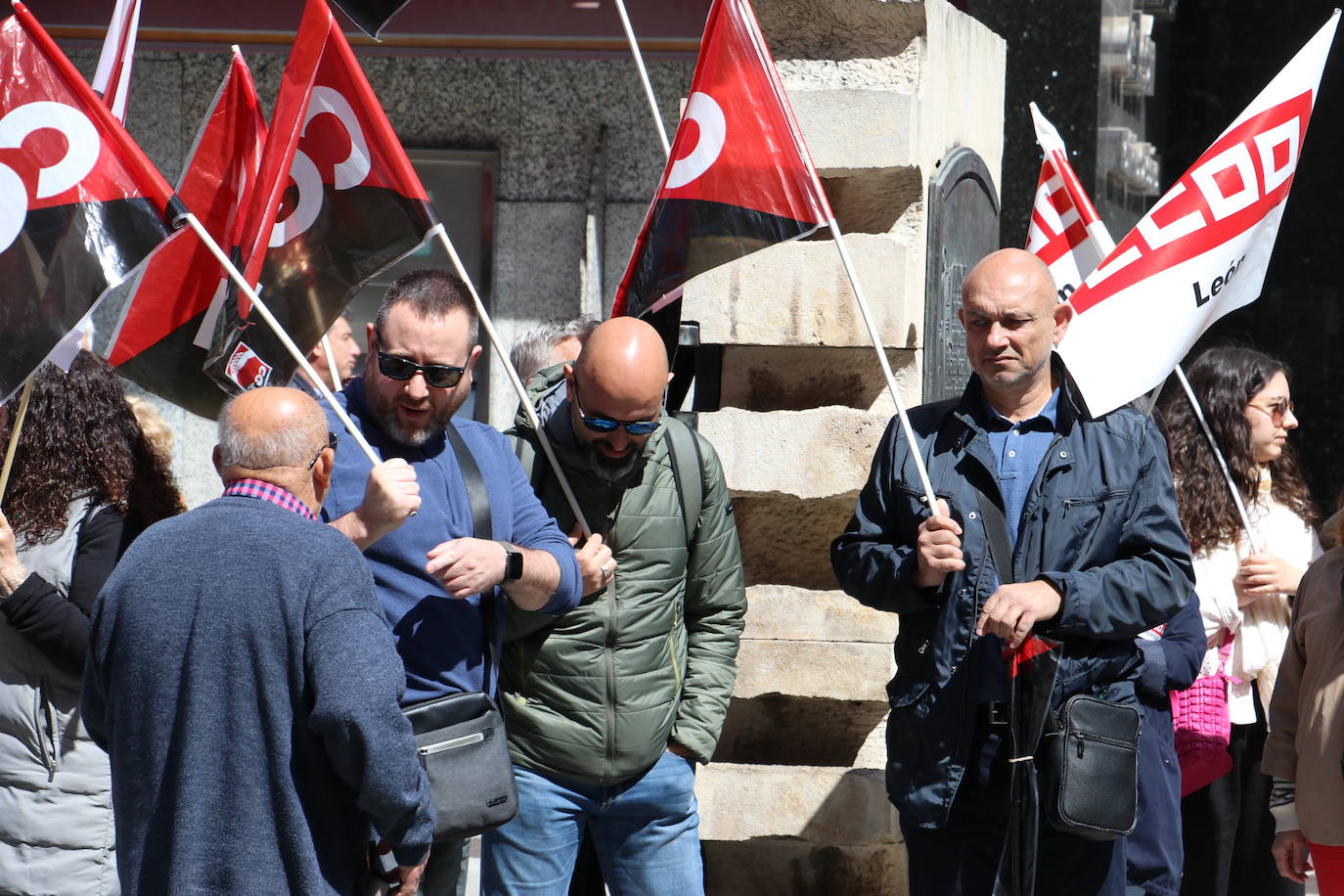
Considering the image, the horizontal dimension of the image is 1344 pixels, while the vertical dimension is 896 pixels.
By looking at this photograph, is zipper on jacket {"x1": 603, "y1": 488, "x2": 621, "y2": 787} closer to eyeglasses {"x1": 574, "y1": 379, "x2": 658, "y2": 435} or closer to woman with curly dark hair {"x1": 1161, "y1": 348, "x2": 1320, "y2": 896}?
eyeglasses {"x1": 574, "y1": 379, "x2": 658, "y2": 435}

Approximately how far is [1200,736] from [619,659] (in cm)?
189

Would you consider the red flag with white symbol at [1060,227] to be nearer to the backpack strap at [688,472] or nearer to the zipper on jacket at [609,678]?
the backpack strap at [688,472]

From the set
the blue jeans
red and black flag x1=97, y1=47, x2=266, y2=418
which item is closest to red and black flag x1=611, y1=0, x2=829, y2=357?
red and black flag x1=97, y1=47, x2=266, y2=418

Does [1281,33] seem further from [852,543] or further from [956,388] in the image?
[852,543]

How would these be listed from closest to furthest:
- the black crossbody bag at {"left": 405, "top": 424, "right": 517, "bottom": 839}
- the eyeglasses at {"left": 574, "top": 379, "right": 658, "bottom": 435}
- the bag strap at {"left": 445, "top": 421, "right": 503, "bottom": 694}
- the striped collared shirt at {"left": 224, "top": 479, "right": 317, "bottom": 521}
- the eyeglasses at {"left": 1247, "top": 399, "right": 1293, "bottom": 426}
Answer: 1. the striped collared shirt at {"left": 224, "top": 479, "right": 317, "bottom": 521}
2. the black crossbody bag at {"left": 405, "top": 424, "right": 517, "bottom": 839}
3. the bag strap at {"left": 445, "top": 421, "right": 503, "bottom": 694}
4. the eyeglasses at {"left": 574, "top": 379, "right": 658, "bottom": 435}
5. the eyeglasses at {"left": 1247, "top": 399, "right": 1293, "bottom": 426}

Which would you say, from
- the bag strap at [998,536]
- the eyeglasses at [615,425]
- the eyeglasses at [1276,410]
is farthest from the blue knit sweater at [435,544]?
the eyeglasses at [1276,410]

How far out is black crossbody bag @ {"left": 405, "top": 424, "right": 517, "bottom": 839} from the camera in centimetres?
331

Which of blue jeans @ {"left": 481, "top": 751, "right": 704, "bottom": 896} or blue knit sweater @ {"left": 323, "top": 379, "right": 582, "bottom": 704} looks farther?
blue jeans @ {"left": 481, "top": 751, "right": 704, "bottom": 896}

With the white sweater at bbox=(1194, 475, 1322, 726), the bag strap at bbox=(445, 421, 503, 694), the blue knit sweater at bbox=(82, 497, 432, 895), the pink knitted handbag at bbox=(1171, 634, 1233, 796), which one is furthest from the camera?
the white sweater at bbox=(1194, 475, 1322, 726)

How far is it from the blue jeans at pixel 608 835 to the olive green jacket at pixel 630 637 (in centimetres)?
5

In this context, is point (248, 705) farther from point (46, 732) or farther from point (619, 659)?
point (46, 732)

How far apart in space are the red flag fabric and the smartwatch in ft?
5.65

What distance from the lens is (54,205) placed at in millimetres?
3535

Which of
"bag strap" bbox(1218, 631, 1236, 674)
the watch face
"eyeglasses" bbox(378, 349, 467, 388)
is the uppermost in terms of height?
"eyeglasses" bbox(378, 349, 467, 388)
